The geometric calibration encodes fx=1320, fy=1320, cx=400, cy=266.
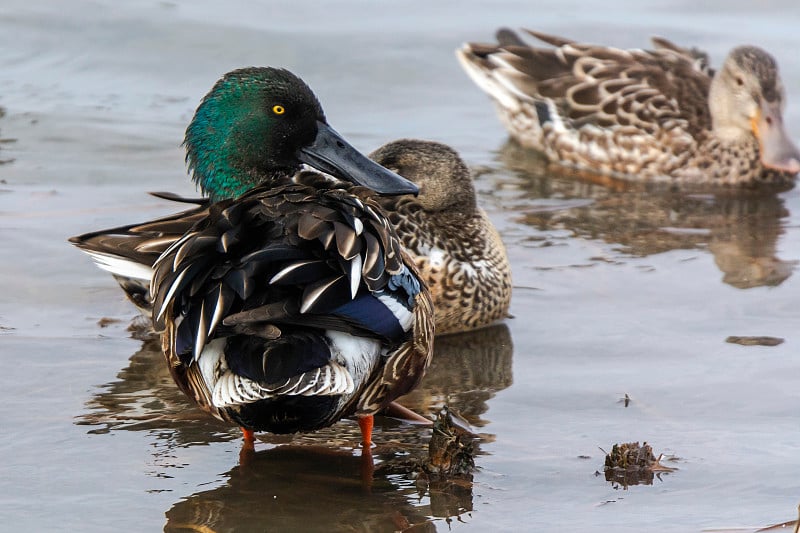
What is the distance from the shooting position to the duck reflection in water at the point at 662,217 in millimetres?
7586

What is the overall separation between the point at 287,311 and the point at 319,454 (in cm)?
115

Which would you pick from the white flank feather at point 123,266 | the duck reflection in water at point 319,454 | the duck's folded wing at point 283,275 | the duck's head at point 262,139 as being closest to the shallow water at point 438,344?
the duck reflection in water at point 319,454

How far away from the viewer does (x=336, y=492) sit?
4.58 metres

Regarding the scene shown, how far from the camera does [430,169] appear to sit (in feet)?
21.3

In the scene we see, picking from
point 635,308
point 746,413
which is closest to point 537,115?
point 635,308

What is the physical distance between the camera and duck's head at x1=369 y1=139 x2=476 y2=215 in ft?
21.3

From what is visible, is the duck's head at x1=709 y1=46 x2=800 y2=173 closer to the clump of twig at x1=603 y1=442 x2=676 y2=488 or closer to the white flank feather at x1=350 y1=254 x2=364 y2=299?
the clump of twig at x1=603 y1=442 x2=676 y2=488

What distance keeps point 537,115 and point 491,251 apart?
406 cm

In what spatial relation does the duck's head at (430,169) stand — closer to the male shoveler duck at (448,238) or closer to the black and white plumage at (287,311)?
the male shoveler duck at (448,238)

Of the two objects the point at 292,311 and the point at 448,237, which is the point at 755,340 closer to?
the point at 448,237

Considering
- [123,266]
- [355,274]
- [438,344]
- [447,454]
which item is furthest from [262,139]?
[447,454]

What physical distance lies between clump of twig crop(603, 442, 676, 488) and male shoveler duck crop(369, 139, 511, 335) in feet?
6.09

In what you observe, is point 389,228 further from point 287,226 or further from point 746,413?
point 746,413

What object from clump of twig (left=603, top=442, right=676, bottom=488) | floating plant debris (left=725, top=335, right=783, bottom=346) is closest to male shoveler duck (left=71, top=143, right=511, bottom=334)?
floating plant debris (left=725, top=335, right=783, bottom=346)
